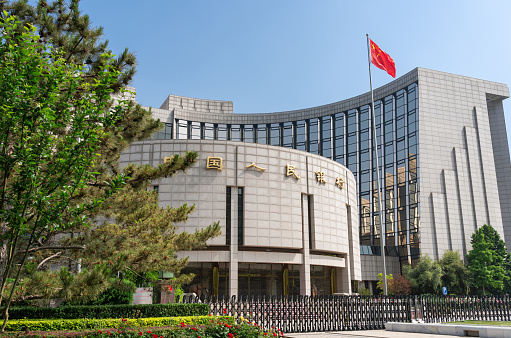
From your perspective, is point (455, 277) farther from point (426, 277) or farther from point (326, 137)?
point (326, 137)

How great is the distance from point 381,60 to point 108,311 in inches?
1057

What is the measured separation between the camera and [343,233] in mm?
38562

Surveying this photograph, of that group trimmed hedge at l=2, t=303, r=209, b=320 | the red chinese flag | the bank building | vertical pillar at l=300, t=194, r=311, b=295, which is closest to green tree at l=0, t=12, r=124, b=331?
trimmed hedge at l=2, t=303, r=209, b=320

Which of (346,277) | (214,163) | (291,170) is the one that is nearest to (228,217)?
(214,163)

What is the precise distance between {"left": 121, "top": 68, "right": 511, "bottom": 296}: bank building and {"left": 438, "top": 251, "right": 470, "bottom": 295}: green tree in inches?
170

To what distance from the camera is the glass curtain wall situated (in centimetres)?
5744

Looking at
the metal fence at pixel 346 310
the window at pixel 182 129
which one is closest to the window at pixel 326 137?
the window at pixel 182 129

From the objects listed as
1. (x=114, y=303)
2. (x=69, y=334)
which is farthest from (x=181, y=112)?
(x=69, y=334)

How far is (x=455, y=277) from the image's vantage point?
4816 cm

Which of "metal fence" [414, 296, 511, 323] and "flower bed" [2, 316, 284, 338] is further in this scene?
"metal fence" [414, 296, 511, 323]

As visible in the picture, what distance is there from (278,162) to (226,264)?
9467mm

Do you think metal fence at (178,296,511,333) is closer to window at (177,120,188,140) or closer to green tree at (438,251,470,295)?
green tree at (438,251,470,295)

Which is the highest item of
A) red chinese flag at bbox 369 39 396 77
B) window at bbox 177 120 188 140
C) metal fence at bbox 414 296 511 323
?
window at bbox 177 120 188 140

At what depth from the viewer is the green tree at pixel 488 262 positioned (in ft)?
156
